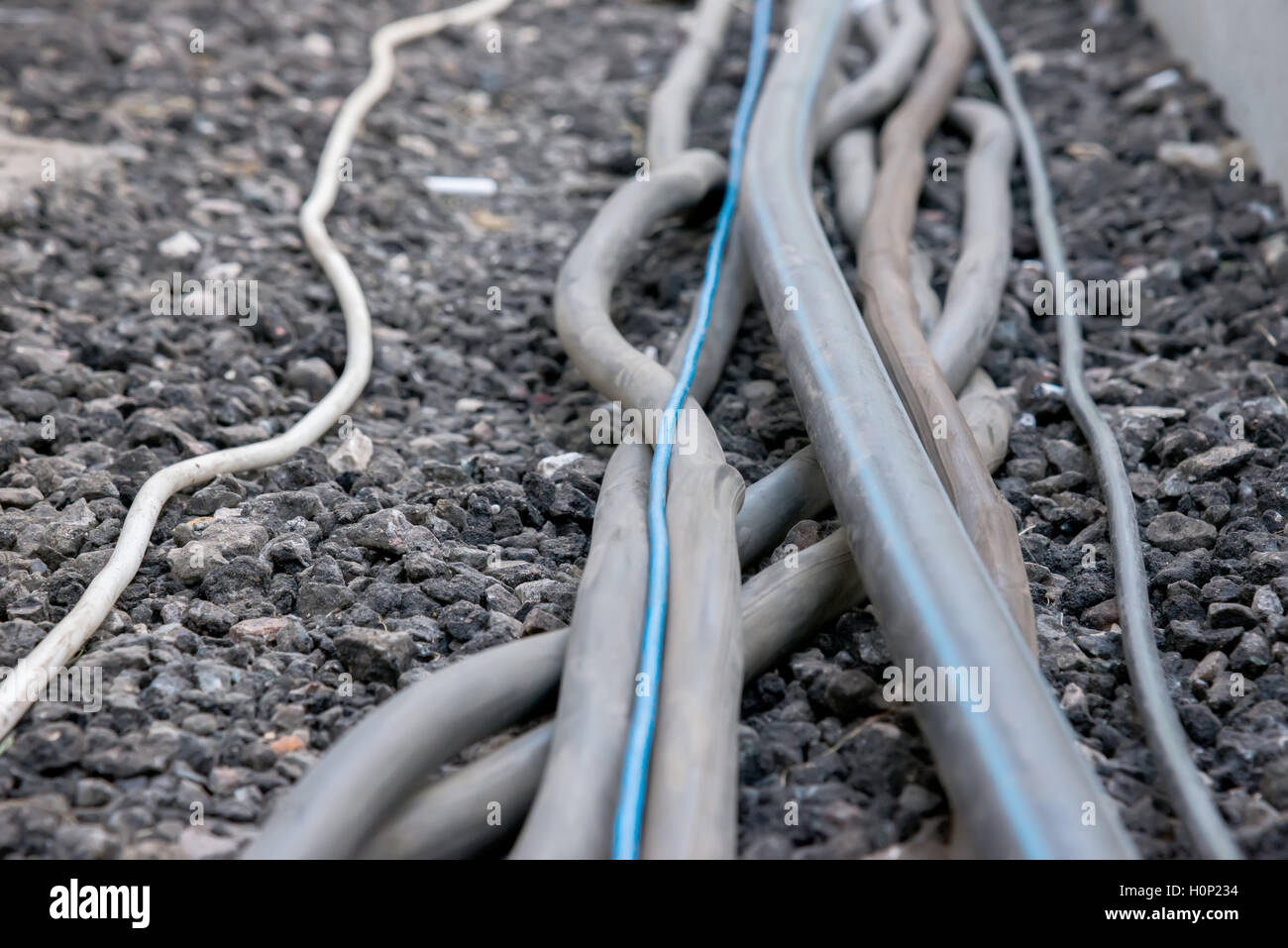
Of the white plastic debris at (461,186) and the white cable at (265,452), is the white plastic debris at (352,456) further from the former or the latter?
the white plastic debris at (461,186)

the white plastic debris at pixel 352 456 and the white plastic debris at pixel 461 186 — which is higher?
the white plastic debris at pixel 461 186

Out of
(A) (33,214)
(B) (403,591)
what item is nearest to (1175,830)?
(B) (403,591)

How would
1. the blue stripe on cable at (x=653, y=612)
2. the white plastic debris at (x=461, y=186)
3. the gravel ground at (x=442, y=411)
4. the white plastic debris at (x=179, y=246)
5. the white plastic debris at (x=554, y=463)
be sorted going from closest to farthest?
the blue stripe on cable at (x=653, y=612) → the gravel ground at (x=442, y=411) → the white plastic debris at (x=554, y=463) → the white plastic debris at (x=179, y=246) → the white plastic debris at (x=461, y=186)

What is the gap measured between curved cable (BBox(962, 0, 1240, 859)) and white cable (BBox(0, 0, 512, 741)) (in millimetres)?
1244

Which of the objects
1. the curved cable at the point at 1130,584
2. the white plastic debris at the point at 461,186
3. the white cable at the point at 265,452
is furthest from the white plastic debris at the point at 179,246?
the curved cable at the point at 1130,584

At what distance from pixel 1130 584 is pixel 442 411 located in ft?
3.88

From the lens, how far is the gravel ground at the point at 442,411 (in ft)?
4.39

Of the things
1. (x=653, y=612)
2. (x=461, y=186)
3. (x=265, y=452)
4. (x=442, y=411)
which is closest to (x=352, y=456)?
(x=265, y=452)

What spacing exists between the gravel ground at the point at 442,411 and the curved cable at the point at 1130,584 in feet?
0.15

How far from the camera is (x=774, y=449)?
1906mm

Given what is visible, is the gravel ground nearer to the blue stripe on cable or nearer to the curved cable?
the curved cable

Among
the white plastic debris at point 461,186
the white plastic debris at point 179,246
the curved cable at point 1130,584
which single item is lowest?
the curved cable at point 1130,584

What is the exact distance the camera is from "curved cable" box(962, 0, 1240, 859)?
3.98 ft
